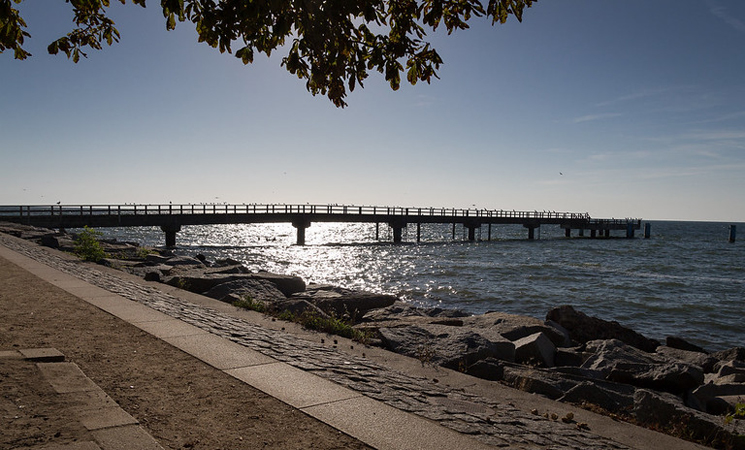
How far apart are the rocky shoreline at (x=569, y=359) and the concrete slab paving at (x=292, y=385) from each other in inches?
79.6

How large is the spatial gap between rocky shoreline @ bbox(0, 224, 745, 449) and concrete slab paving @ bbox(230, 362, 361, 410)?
202 cm

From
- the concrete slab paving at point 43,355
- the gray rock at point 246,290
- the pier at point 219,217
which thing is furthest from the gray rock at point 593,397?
the pier at point 219,217

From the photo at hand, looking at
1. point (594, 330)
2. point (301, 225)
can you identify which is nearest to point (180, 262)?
point (594, 330)

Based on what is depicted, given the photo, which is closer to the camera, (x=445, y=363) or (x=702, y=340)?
(x=445, y=363)

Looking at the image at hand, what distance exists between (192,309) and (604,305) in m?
17.6

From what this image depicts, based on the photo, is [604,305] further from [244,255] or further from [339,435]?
[244,255]

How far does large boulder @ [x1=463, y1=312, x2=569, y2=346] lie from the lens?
11000 millimetres

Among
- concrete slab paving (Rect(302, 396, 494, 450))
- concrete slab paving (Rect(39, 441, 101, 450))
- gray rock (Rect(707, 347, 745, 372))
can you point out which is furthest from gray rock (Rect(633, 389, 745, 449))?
gray rock (Rect(707, 347, 745, 372))

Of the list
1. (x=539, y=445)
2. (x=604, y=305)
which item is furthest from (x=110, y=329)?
(x=604, y=305)

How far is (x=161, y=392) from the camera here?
5.11 metres

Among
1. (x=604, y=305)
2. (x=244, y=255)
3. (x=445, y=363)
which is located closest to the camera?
(x=445, y=363)

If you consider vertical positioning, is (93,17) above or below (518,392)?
above

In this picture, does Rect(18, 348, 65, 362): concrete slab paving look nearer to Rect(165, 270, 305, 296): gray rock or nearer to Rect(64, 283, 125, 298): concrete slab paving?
Result: Rect(64, 283, 125, 298): concrete slab paving

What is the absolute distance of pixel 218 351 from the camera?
21.8 feet
